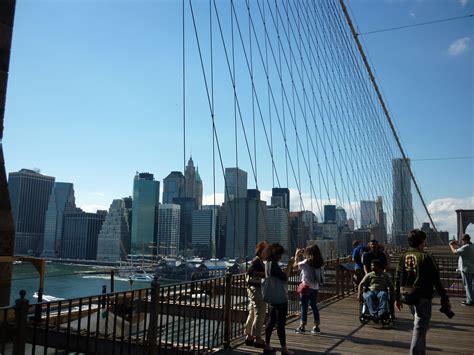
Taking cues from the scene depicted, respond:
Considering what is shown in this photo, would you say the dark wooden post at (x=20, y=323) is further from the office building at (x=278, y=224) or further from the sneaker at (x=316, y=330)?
the office building at (x=278, y=224)

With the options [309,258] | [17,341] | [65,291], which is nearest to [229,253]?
[309,258]

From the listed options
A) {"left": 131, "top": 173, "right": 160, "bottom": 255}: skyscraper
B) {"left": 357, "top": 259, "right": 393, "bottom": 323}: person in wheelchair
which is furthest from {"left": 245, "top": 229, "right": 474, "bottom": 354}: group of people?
{"left": 131, "top": 173, "right": 160, "bottom": 255}: skyscraper

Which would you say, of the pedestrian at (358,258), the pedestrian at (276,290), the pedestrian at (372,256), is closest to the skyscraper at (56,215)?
the pedestrian at (358,258)

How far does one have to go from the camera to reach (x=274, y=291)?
5031 mm

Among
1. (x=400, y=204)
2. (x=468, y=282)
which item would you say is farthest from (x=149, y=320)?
(x=400, y=204)

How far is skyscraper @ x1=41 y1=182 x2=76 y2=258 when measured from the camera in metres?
72.8

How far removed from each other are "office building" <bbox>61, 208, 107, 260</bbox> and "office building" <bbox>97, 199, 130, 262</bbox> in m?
2.38

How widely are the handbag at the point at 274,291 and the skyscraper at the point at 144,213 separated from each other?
58079mm

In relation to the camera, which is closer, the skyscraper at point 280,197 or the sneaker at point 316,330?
the sneaker at point 316,330

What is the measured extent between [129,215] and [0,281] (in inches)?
3036

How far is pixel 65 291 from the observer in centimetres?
5022

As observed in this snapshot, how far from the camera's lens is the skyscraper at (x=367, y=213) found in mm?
30373

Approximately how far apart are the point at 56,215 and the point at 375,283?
261 feet

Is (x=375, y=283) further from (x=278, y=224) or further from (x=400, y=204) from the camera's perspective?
(x=400, y=204)
